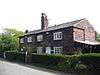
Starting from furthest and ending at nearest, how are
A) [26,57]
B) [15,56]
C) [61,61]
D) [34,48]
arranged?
[34,48] → [15,56] → [26,57] → [61,61]

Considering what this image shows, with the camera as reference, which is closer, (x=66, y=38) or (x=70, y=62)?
(x=70, y=62)

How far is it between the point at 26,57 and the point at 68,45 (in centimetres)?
771

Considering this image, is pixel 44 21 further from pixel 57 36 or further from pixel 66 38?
pixel 66 38

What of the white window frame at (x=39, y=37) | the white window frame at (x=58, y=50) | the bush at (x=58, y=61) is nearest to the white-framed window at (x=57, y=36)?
the white window frame at (x=58, y=50)

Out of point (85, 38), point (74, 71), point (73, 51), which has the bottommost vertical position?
point (74, 71)

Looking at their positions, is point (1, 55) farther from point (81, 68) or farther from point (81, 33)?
point (81, 68)

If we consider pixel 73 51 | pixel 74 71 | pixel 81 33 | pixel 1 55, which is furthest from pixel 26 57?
pixel 1 55

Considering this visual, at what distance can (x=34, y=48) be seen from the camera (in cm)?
4525

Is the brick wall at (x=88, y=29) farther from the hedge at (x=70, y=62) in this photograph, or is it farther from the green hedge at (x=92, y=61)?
the green hedge at (x=92, y=61)

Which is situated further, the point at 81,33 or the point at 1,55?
the point at 1,55

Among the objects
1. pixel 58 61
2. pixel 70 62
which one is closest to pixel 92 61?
pixel 70 62

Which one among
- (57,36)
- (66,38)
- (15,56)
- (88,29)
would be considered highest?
(88,29)

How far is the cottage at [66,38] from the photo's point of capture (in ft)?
113

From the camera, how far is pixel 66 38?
36.3m
